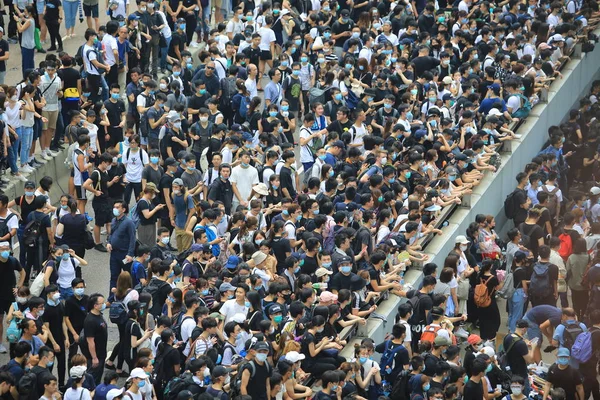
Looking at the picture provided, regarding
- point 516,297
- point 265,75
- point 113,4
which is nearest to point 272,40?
point 265,75

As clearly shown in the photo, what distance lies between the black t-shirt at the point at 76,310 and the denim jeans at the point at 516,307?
573 centimetres

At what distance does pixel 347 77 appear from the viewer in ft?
68.7

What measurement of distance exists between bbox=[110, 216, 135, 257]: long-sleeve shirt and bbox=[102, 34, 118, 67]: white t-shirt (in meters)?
5.10

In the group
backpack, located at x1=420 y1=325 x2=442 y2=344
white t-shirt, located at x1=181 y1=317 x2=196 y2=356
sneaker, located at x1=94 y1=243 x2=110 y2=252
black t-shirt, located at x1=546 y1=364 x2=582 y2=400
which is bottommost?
sneaker, located at x1=94 y1=243 x2=110 y2=252

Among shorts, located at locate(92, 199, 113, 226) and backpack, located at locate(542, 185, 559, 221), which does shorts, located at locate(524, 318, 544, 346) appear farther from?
shorts, located at locate(92, 199, 113, 226)

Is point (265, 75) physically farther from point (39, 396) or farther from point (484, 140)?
point (39, 396)

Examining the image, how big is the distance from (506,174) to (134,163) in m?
6.55

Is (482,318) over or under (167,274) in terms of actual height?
under

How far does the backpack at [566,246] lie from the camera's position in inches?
695

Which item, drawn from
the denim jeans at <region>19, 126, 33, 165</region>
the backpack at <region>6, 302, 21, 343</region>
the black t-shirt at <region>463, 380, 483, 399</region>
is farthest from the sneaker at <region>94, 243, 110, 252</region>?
the black t-shirt at <region>463, 380, 483, 399</region>

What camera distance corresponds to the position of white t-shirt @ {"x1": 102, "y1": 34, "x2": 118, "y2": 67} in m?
20.4

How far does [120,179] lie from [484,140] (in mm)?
5915

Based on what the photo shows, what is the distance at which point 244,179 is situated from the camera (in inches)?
689

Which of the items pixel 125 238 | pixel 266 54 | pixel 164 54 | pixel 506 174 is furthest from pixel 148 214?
pixel 506 174
